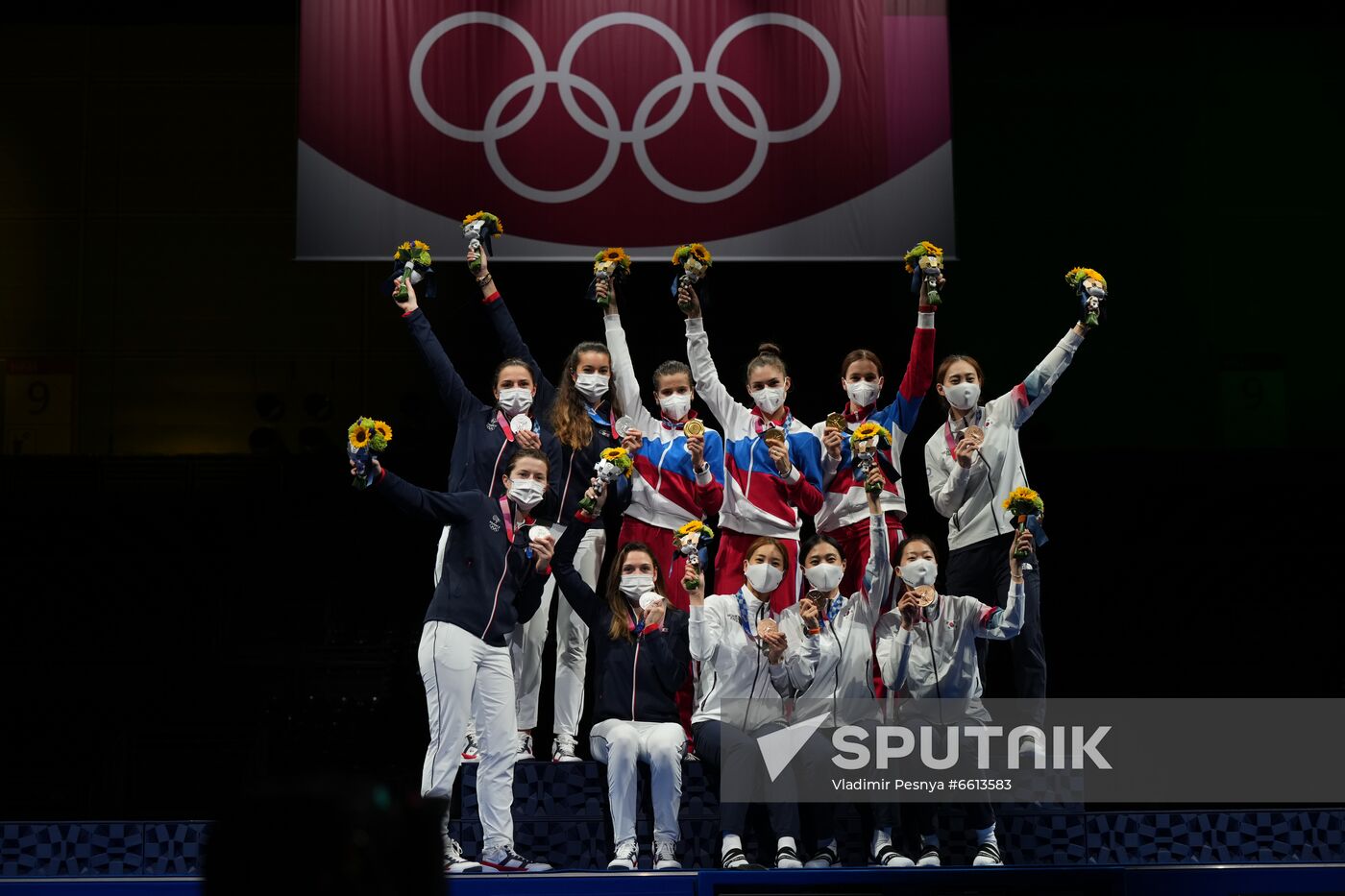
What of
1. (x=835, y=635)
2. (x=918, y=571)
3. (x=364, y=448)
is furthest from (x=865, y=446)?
(x=364, y=448)

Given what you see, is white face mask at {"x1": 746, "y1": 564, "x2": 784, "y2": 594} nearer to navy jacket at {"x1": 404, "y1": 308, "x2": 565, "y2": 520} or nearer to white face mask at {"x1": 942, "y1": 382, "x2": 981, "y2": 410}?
navy jacket at {"x1": 404, "y1": 308, "x2": 565, "y2": 520}

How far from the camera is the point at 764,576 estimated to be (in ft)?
20.2

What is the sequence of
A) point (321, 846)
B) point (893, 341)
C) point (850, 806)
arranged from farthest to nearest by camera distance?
point (893, 341)
point (850, 806)
point (321, 846)

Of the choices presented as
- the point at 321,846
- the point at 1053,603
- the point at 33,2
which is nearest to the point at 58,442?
the point at 33,2

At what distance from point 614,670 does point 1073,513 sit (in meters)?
4.43

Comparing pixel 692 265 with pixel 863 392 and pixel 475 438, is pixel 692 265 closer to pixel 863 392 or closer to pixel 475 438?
pixel 863 392

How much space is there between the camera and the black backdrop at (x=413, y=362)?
891 cm

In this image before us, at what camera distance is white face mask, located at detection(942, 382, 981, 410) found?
22.2 ft

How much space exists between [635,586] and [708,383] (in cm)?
121

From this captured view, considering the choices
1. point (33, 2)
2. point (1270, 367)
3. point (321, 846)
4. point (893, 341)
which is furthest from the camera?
point (1270, 367)

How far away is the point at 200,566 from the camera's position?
9227 millimetres

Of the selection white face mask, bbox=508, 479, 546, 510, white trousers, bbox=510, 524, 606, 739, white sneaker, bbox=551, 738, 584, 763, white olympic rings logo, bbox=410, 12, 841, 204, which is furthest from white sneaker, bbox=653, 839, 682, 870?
white olympic rings logo, bbox=410, 12, 841, 204

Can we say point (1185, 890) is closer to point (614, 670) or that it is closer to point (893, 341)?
point (614, 670)

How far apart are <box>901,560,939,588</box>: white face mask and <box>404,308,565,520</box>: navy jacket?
1.54 metres
